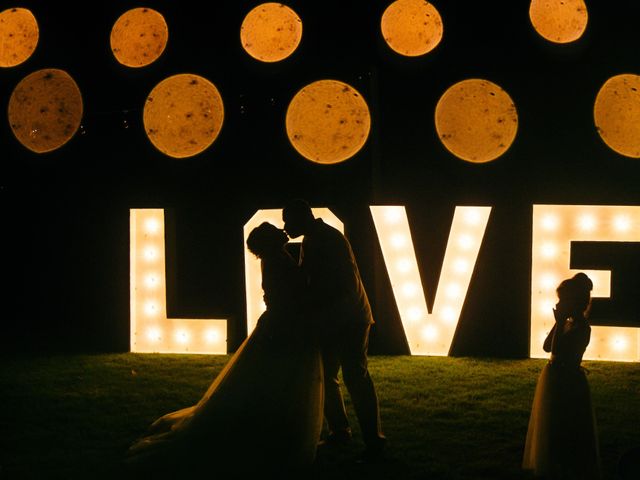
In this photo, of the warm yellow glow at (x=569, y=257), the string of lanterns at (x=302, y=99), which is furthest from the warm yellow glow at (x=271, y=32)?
the warm yellow glow at (x=569, y=257)

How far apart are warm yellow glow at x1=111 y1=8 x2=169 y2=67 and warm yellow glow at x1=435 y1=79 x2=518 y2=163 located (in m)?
3.77

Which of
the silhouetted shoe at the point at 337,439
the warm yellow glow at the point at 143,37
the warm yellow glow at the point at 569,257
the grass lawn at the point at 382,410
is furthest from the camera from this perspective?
the warm yellow glow at the point at 143,37

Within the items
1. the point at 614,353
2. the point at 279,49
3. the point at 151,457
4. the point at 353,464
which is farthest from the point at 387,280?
the point at 151,457

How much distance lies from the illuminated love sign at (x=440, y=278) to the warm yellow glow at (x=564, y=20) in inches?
79.9

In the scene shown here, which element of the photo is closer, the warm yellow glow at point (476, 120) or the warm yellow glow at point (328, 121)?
the warm yellow glow at point (476, 120)

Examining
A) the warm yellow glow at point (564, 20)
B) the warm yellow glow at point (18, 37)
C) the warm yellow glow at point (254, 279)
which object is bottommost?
the warm yellow glow at point (254, 279)

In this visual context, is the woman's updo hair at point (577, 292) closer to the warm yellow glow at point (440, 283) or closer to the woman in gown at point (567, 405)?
the woman in gown at point (567, 405)

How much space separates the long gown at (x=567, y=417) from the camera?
4.27 m

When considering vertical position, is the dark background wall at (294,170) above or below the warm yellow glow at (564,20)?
below

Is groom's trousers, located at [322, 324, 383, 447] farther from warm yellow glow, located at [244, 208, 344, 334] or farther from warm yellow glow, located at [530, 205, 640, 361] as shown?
warm yellow glow, located at [530, 205, 640, 361]

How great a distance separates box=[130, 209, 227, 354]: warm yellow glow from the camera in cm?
862

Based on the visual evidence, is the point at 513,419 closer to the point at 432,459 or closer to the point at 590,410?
the point at 432,459

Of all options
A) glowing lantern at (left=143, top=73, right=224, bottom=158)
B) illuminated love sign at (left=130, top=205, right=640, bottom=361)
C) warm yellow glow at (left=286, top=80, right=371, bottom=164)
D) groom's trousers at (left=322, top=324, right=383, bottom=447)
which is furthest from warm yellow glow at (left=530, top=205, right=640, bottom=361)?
glowing lantern at (left=143, top=73, right=224, bottom=158)

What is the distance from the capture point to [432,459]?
5016 mm
